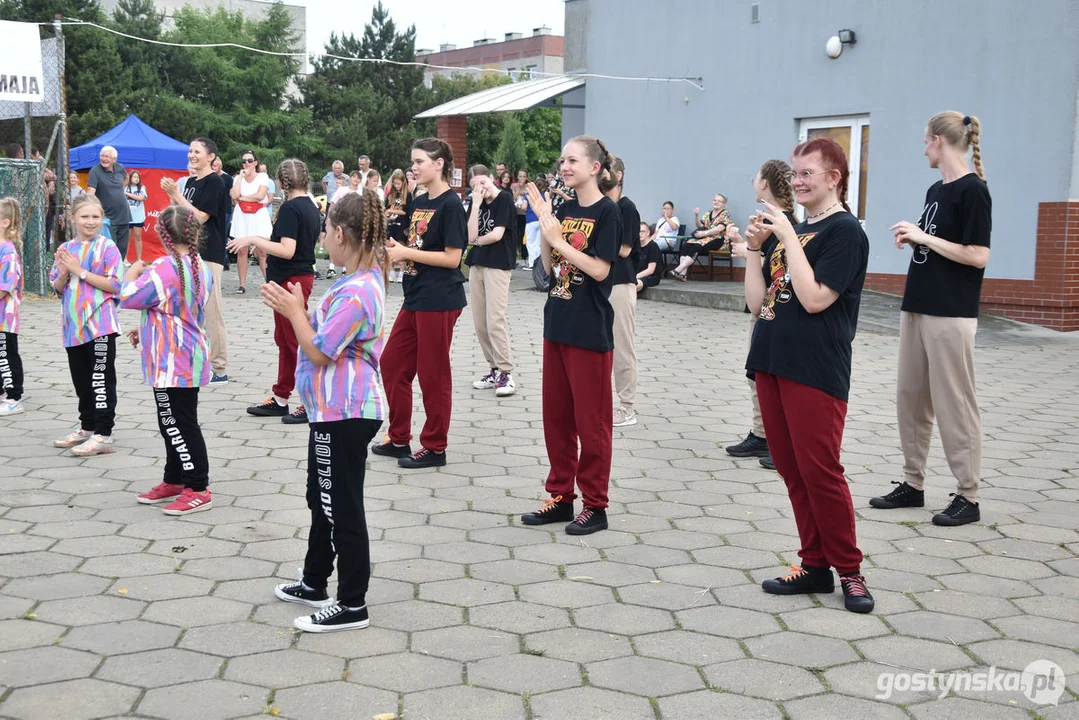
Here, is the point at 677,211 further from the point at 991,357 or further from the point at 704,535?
the point at 704,535

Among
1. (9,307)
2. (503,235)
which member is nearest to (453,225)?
(503,235)

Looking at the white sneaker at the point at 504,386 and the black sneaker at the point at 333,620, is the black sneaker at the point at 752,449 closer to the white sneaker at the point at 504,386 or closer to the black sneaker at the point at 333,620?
the white sneaker at the point at 504,386

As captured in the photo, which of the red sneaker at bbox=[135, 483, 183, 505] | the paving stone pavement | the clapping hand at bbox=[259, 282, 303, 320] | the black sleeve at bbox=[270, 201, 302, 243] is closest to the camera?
the paving stone pavement

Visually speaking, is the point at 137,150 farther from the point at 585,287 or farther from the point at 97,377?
the point at 585,287

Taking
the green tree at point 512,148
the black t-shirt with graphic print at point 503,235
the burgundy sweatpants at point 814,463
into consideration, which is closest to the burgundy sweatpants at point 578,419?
the burgundy sweatpants at point 814,463

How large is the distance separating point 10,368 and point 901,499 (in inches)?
235

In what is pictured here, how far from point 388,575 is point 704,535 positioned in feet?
5.19

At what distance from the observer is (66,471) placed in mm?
6129

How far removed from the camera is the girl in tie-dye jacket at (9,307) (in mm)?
7246

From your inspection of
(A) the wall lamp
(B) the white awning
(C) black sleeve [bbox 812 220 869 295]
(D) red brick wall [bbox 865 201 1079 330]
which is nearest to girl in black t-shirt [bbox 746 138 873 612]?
(C) black sleeve [bbox 812 220 869 295]

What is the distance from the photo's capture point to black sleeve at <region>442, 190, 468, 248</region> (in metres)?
6.29

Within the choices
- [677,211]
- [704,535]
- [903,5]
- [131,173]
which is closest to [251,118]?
[131,173]

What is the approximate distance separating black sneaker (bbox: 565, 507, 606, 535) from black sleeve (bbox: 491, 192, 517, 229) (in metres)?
3.97

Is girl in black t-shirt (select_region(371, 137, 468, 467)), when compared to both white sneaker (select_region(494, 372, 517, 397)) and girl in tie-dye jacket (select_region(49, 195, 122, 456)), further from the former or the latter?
white sneaker (select_region(494, 372, 517, 397))
